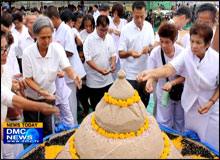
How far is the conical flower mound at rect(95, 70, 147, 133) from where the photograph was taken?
2.23 metres

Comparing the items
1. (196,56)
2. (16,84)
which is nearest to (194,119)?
(196,56)

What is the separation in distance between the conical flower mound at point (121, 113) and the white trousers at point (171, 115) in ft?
4.58

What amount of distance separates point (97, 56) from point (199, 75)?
2.00 m

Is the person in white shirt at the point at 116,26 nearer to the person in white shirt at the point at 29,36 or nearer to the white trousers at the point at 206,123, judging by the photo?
the person in white shirt at the point at 29,36

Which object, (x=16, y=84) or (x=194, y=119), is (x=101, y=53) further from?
(x=194, y=119)

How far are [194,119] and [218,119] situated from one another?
11.6 inches

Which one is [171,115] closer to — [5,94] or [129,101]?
[129,101]

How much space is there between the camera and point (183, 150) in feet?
9.91

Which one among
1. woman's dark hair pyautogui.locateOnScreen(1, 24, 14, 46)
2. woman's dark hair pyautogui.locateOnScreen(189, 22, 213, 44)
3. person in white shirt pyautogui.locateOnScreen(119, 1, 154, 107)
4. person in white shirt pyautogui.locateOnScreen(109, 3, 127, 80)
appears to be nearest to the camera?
woman's dark hair pyautogui.locateOnScreen(1, 24, 14, 46)

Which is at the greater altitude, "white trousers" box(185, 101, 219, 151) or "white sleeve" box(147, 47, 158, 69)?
"white sleeve" box(147, 47, 158, 69)

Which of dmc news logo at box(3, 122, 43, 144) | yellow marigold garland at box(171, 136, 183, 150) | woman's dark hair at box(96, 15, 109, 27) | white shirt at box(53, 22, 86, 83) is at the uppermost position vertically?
woman's dark hair at box(96, 15, 109, 27)

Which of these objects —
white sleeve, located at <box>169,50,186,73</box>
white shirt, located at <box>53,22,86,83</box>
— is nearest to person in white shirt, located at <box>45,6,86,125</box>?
white shirt, located at <box>53,22,86,83</box>

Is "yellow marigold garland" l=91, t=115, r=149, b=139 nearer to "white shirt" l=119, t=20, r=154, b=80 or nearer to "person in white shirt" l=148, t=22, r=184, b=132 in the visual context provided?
"person in white shirt" l=148, t=22, r=184, b=132

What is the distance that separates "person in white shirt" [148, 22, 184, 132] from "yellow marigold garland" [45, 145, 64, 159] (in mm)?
1620
